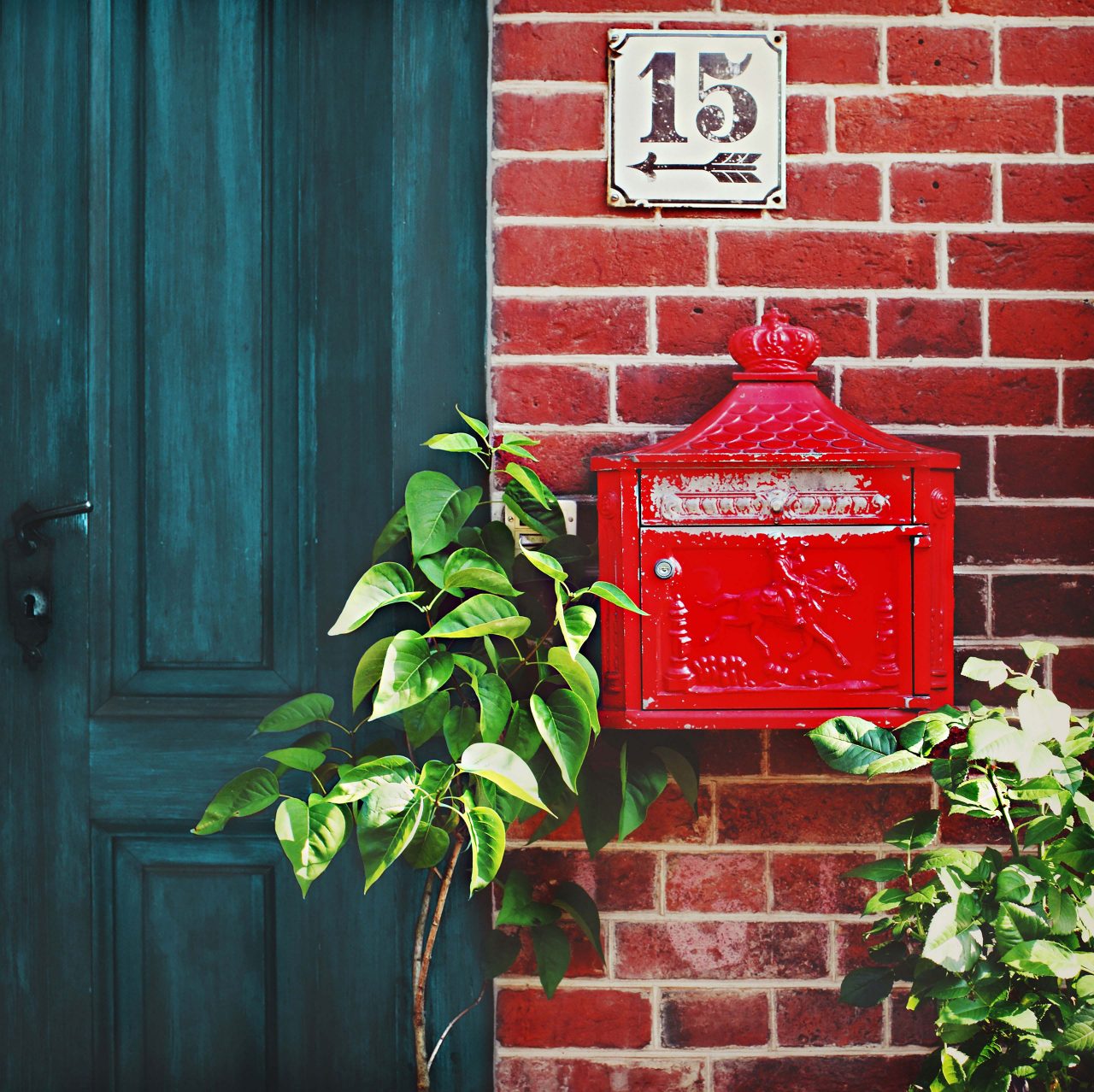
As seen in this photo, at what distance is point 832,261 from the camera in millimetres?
1539

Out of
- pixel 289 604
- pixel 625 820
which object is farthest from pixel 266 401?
pixel 625 820

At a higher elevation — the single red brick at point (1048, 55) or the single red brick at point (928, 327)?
the single red brick at point (1048, 55)

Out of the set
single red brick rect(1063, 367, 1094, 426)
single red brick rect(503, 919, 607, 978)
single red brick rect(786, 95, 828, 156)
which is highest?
single red brick rect(786, 95, 828, 156)

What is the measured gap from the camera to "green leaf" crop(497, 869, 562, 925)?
145 centimetres

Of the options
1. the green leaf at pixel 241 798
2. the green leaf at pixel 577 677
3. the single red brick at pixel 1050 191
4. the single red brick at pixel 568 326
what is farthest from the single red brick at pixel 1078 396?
the green leaf at pixel 241 798

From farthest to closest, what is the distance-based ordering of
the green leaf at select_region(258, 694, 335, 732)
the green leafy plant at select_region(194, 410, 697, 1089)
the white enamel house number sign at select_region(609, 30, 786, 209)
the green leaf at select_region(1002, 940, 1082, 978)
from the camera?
the white enamel house number sign at select_region(609, 30, 786, 209) < the green leaf at select_region(258, 694, 335, 732) < the green leafy plant at select_region(194, 410, 697, 1089) < the green leaf at select_region(1002, 940, 1082, 978)

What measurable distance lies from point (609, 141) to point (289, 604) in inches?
34.5

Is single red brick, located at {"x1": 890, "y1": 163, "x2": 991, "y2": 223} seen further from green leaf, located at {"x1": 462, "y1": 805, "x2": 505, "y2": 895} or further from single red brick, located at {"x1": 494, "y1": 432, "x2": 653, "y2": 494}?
green leaf, located at {"x1": 462, "y1": 805, "x2": 505, "y2": 895}

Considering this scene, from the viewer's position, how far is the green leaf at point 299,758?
1344mm

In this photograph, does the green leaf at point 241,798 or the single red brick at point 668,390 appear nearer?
the green leaf at point 241,798

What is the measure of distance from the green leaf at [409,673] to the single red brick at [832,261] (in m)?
0.74

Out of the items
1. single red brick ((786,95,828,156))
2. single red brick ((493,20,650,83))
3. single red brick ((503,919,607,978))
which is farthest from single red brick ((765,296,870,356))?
single red brick ((503,919,607,978))

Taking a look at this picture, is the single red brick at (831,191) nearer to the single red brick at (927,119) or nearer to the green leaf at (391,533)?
the single red brick at (927,119)

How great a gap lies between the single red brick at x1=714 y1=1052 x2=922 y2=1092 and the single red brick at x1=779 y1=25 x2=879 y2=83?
4.90ft
